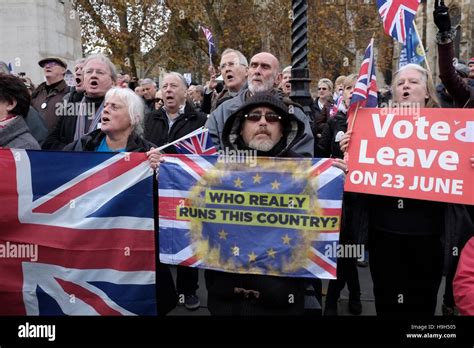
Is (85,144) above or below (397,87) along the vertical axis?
below

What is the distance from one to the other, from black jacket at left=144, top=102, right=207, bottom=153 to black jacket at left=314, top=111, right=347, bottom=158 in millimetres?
1350

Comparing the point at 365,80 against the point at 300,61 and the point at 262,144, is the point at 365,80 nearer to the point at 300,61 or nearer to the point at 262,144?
the point at 262,144

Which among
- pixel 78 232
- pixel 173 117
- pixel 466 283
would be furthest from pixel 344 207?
pixel 173 117

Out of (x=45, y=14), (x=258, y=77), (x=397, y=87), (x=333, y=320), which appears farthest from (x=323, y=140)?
(x=45, y=14)

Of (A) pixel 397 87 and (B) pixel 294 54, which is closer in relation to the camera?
(A) pixel 397 87

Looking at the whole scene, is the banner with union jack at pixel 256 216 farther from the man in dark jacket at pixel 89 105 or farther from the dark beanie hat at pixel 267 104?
the man in dark jacket at pixel 89 105

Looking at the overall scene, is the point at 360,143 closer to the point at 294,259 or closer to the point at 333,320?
the point at 294,259

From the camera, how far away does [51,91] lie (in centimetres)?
643

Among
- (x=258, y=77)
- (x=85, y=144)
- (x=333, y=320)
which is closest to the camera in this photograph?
(x=333, y=320)

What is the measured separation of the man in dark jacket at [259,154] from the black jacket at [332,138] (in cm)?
227

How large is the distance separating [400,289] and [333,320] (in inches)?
23.5

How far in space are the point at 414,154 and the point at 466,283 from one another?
1.00 metres

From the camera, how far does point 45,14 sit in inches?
393

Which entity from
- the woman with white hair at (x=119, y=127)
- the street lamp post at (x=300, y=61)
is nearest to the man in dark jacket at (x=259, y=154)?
the woman with white hair at (x=119, y=127)
